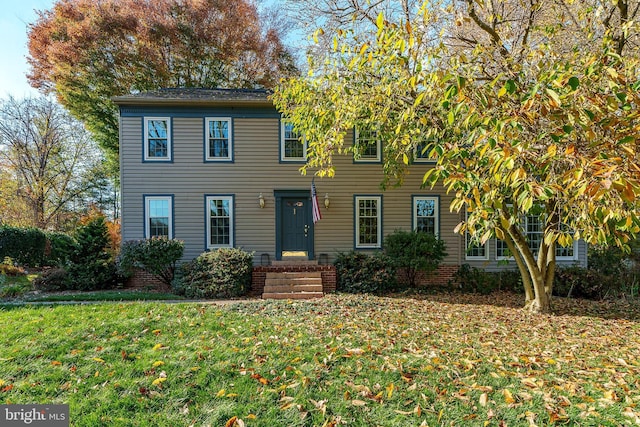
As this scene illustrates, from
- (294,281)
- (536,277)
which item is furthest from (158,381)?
(536,277)

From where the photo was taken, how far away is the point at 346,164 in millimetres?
10766

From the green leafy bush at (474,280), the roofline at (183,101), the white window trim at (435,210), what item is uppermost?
the roofline at (183,101)

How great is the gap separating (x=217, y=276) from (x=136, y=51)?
15.5m

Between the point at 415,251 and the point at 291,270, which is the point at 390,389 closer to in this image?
the point at 291,270

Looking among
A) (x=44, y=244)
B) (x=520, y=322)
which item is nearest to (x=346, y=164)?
(x=520, y=322)

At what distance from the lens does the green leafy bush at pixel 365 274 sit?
29.3 feet

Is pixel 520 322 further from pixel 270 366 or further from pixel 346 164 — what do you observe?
pixel 346 164

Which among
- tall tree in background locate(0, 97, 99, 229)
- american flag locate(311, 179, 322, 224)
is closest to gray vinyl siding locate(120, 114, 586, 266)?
american flag locate(311, 179, 322, 224)

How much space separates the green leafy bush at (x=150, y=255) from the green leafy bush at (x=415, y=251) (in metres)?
6.22

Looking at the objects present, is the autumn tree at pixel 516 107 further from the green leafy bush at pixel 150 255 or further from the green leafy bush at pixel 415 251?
the green leafy bush at pixel 150 255

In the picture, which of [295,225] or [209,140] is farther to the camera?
[295,225]

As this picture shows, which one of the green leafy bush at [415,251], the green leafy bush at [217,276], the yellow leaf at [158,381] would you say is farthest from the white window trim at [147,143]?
the yellow leaf at [158,381]

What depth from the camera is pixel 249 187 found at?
10547 millimetres

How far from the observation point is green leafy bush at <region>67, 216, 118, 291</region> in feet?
29.9
